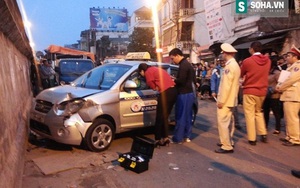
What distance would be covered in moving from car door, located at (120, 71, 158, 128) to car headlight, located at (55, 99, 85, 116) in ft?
2.85

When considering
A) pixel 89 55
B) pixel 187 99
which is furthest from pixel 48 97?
pixel 89 55

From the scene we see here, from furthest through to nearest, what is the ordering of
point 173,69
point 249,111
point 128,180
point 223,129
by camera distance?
point 173,69 → point 249,111 → point 223,129 → point 128,180

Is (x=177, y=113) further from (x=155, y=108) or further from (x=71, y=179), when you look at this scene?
(x=71, y=179)

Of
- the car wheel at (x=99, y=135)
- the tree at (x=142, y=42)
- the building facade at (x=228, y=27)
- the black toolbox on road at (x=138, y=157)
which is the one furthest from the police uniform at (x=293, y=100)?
the tree at (x=142, y=42)

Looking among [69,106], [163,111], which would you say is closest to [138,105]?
[163,111]

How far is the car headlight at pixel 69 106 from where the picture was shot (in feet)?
18.4

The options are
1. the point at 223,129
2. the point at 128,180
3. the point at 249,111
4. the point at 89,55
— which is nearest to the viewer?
the point at 128,180

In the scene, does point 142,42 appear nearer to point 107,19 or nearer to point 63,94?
point 107,19

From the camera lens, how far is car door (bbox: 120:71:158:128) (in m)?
6.24

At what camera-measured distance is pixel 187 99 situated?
21.0ft

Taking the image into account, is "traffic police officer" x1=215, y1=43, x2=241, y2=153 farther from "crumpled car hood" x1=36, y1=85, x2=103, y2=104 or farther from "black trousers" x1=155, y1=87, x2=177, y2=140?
"crumpled car hood" x1=36, y1=85, x2=103, y2=104

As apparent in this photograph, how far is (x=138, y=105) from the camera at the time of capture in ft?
21.2

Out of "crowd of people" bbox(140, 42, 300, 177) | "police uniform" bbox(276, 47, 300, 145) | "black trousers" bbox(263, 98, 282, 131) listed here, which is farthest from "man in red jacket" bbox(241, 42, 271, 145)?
"black trousers" bbox(263, 98, 282, 131)

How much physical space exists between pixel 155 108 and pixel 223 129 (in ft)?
5.40
